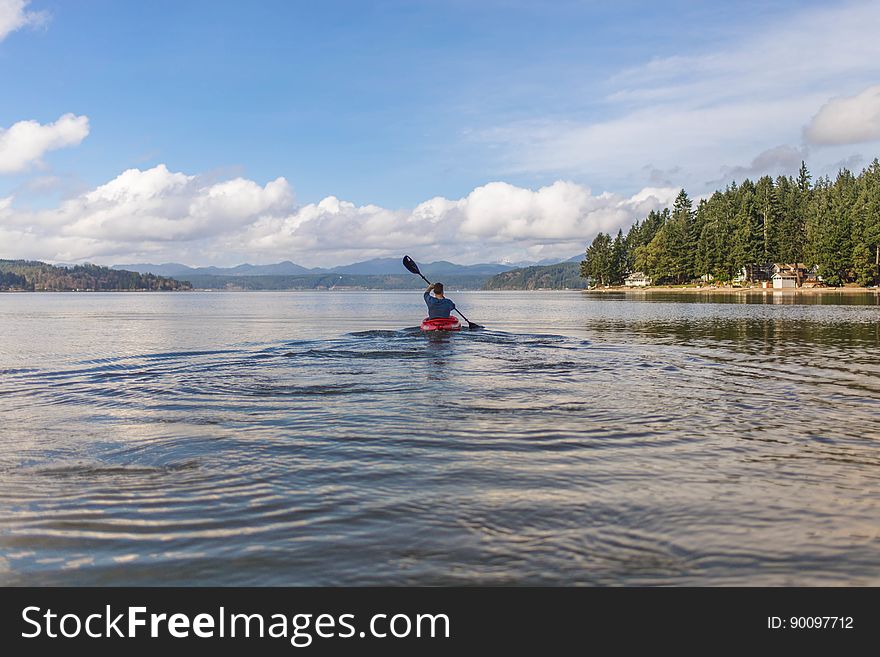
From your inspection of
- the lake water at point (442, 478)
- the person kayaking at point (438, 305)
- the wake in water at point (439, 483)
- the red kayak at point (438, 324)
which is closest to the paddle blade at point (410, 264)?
the person kayaking at point (438, 305)

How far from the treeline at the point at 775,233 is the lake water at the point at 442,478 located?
114m

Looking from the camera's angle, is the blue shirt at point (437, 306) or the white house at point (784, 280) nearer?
the blue shirt at point (437, 306)

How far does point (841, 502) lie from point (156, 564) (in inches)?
267

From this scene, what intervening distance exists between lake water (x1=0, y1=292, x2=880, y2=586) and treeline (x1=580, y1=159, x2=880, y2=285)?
374 feet

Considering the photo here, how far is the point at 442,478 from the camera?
7.90 meters

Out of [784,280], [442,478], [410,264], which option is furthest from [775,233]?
[442,478]

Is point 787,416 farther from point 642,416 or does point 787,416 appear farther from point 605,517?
point 605,517

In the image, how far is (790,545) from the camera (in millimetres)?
5781

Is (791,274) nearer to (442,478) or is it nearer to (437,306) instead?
(437,306)

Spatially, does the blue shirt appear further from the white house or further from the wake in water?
the white house

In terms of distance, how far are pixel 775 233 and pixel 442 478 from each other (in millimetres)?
144017

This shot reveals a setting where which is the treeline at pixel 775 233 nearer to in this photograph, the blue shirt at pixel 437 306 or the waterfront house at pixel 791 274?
the waterfront house at pixel 791 274

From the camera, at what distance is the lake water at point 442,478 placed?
5.48 meters
